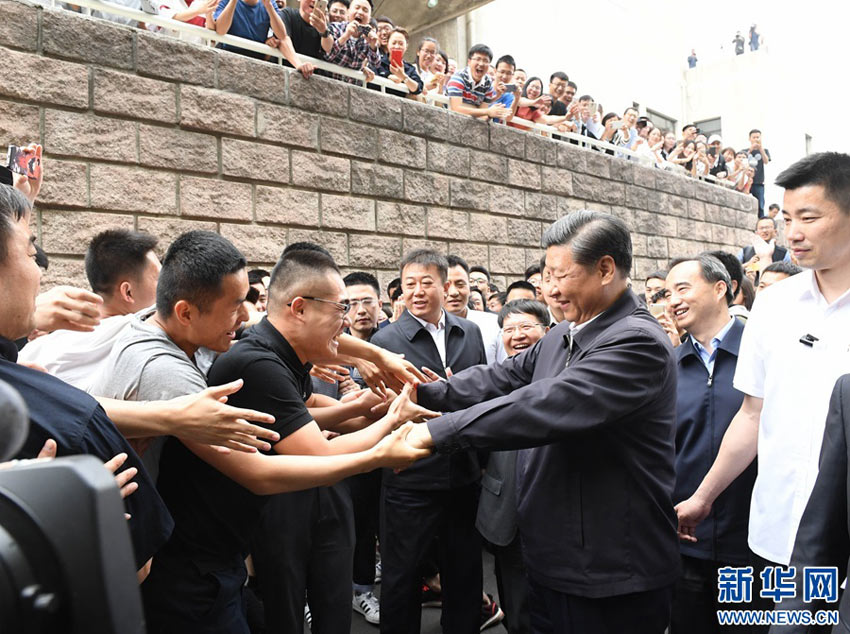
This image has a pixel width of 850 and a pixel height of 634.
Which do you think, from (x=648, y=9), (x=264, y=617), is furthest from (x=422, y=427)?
(x=648, y=9)

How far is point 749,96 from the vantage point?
22.0 m

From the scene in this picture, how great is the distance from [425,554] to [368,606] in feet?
3.55

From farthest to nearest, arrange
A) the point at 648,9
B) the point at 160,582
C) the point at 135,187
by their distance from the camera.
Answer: the point at 648,9 → the point at 135,187 → the point at 160,582

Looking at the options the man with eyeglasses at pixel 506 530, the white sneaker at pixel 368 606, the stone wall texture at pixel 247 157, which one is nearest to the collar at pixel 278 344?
the man with eyeglasses at pixel 506 530

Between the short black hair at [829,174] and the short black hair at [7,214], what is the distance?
251 centimetres

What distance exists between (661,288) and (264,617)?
4367 mm

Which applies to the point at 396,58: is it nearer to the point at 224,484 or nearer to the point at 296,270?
the point at 296,270

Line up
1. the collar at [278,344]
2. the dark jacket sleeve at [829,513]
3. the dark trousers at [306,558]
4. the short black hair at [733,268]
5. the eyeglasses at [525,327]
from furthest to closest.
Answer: the short black hair at [733,268] → the eyeglasses at [525,327] → the dark trousers at [306,558] → the collar at [278,344] → the dark jacket sleeve at [829,513]

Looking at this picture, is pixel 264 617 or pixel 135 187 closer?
pixel 264 617

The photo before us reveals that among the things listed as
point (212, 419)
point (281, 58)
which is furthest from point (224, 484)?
point (281, 58)

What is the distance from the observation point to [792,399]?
2.34 meters

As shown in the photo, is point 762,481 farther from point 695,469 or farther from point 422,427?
point 422,427

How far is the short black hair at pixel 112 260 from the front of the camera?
2787 mm

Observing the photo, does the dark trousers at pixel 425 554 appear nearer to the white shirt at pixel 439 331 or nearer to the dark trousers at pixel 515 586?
the dark trousers at pixel 515 586
